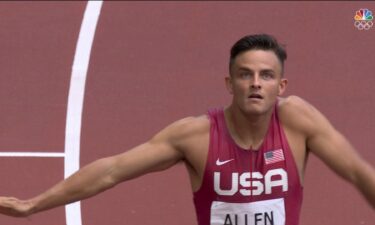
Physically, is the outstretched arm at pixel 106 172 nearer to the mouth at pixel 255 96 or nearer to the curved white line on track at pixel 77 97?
the mouth at pixel 255 96

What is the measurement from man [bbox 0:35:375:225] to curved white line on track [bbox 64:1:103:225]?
2791 mm

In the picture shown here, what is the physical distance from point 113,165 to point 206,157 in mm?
486

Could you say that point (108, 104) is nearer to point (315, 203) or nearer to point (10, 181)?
point (10, 181)

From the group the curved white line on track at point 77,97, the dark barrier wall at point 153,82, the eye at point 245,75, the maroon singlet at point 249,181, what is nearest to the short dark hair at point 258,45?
the eye at point 245,75

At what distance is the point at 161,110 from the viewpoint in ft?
32.9

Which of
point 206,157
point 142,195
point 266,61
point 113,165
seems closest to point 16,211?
point 113,165

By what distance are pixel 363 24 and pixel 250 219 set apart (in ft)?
19.7

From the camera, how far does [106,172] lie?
5.74m

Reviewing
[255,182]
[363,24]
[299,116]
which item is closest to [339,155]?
[299,116]

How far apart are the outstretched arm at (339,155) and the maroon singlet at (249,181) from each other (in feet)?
0.50

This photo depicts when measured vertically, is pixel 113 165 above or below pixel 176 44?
below

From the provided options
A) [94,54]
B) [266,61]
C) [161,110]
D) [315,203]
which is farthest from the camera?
[94,54]

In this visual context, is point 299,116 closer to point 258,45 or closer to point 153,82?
point 258,45

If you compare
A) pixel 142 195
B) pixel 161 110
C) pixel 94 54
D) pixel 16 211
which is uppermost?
pixel 94 54
